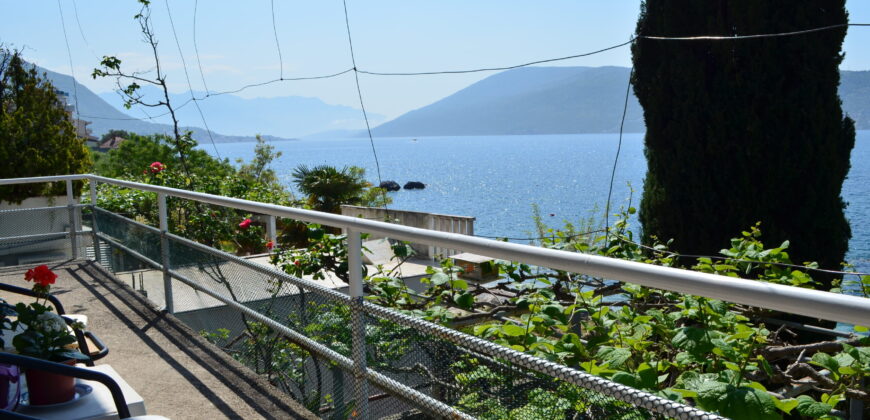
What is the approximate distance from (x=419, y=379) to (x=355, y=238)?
23.9 inches

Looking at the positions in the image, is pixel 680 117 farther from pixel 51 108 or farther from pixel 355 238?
pixel 51 108

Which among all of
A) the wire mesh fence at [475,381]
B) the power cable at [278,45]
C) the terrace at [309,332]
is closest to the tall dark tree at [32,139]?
the power cable at [278,45]

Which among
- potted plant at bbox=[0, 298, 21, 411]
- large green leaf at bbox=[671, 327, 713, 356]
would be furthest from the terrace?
potted plant at bbox=[0, 298, 21, 411]

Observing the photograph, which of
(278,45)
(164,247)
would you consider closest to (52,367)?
(164,247)

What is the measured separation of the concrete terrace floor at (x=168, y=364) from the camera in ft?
11.2

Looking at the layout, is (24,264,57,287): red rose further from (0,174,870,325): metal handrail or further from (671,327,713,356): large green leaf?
(671,327,713,356): large green leaf

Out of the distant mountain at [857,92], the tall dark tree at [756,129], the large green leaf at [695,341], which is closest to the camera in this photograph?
the large green leaf at [695,341]

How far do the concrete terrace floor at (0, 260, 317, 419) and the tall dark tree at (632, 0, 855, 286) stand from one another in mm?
8157

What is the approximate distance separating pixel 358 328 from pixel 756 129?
9251 mm

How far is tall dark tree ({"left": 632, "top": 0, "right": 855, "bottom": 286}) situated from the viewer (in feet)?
33.4

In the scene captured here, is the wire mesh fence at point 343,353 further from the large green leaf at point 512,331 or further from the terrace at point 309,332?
the large green leaf at point 512,331

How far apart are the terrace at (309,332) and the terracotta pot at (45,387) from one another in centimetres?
100

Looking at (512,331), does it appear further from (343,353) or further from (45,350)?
(45,350)

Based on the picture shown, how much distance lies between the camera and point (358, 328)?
274 cm
